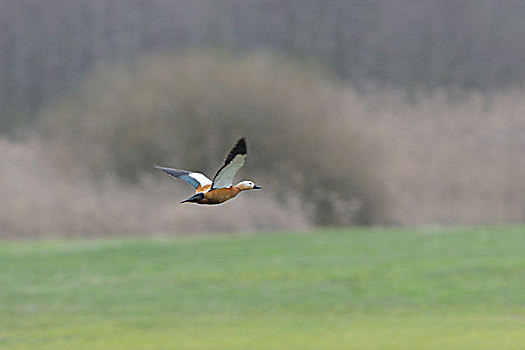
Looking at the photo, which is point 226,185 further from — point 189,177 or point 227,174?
point 189,177

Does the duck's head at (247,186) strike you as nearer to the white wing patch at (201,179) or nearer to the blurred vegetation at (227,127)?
the white wing patch at (201,179)

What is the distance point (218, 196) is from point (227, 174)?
11 centimetres

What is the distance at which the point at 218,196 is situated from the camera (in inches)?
129

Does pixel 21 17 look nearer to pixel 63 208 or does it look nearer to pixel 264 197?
pixel 63 208

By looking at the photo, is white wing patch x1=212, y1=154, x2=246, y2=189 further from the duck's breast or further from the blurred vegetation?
the blurred vegetation

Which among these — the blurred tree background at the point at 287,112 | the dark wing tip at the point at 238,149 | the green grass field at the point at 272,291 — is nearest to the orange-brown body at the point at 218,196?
the dark wing tip at the point at 238,149

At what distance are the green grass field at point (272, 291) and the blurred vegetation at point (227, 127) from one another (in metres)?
2.26

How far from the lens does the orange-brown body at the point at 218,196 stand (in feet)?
10.7

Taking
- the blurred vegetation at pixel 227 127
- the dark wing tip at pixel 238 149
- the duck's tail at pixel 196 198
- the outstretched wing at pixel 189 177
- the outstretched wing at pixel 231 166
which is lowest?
the duck's tail at pixel 196 198

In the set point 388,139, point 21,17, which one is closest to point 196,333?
point 388,139

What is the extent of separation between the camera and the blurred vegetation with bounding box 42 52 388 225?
11.9 metres

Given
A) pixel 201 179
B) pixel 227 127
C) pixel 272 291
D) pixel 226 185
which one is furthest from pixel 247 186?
pixel 272 291

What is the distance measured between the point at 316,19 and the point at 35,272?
369 inches

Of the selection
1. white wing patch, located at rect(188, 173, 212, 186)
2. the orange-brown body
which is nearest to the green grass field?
white wing patch, located at rect(188, 173, 212, 186)
